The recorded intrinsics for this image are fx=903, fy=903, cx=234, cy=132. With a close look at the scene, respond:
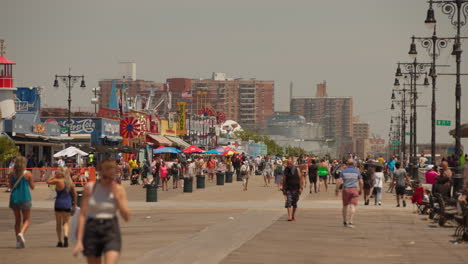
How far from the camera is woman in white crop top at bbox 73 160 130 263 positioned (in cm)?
984

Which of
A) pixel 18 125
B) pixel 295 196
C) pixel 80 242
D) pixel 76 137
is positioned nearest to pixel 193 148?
pixel 76 137

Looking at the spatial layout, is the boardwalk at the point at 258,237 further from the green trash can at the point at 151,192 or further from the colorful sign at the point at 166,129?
the colorful sign at the point at 166,129

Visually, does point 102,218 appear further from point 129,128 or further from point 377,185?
point 129,128

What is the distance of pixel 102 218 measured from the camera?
32.5 feet

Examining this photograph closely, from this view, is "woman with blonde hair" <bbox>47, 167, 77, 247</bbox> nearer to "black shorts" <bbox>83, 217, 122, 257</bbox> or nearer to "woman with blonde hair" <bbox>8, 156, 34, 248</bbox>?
"woman with blonde hair" <bbox>8, 156, 34, 248</bbox>

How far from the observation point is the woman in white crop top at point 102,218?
32.3 feet

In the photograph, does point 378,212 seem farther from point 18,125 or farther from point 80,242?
point 18,125

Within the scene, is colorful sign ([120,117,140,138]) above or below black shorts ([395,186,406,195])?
above

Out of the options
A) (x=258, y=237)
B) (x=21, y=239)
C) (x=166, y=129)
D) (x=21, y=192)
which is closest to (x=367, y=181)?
(x=258, y=237)

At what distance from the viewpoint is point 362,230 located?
21.6 metres

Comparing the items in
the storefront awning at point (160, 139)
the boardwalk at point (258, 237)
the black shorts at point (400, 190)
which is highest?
the storefront awning at point (160, 139)

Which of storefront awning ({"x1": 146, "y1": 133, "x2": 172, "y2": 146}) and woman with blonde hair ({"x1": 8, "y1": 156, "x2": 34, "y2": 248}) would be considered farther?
storefront awning ({"x1": 146, "y1": 133, "x2": 172, "y2": 146})

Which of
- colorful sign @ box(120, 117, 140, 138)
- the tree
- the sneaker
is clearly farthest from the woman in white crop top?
colorful sign @ box(120, 117, 140, 138)

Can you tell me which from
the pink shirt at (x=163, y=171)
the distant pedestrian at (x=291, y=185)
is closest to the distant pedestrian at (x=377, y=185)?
the distant pedestrian at (x=291, y=185)
